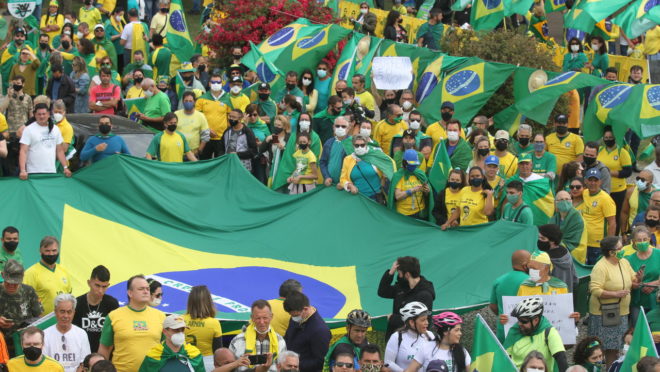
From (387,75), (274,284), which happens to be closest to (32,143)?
(274,284)

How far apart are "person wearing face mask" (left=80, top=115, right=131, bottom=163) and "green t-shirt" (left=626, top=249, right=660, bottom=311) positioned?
6.85 metres

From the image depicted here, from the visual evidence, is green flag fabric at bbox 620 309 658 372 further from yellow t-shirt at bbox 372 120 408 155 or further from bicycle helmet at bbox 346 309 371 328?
yellow t-shirt at bbox 372 120 408 155

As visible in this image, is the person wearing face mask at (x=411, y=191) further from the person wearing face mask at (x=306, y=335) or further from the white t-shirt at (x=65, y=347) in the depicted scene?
the white t-shirt at (x=65, y=347)

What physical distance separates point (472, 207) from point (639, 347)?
449 centimetres

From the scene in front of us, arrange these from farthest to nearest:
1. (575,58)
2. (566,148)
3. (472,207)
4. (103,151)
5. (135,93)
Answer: (575,58) < (135,93) < (566,148) < (103,151) < (472,207)

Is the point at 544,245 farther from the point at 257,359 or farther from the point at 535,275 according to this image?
the point at 257,359

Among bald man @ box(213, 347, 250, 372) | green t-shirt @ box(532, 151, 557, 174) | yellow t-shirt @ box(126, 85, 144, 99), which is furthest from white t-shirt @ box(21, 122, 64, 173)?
bald man @ box(213, 347, 250, 372)

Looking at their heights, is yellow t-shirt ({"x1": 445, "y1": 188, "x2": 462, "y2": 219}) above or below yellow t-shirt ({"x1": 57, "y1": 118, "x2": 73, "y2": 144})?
above

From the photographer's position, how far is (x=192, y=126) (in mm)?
18531

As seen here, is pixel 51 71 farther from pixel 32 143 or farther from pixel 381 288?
pixel 381 288

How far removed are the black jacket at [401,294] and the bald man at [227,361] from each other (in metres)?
1.70

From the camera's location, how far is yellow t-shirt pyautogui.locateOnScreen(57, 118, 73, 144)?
17.6 m

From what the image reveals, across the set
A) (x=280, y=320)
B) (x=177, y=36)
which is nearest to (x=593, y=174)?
(x=280, y=320)

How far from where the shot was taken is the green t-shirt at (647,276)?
14.1 metres
